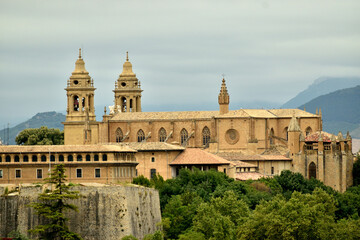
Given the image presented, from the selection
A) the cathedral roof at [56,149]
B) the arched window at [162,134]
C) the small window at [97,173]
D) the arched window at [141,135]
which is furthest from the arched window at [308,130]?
the small window at [97,173]

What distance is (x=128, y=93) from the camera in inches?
5827

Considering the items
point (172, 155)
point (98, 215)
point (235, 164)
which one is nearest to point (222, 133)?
point (235, 164)

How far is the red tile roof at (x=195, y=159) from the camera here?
11012 centimetres

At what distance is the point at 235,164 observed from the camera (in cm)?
11856

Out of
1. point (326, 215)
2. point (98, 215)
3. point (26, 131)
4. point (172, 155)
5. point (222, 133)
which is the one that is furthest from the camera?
point (26, 131)

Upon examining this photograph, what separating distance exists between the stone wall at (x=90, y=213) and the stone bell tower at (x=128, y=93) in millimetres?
66994

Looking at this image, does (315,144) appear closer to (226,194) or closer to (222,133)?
(222,133)

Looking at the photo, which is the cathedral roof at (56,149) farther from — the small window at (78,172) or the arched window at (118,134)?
the arched window at (118,134)

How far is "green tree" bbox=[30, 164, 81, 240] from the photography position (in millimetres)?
77062

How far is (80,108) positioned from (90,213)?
56238mm

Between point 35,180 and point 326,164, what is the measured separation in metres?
41.6

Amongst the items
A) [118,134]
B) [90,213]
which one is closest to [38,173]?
[90,213]

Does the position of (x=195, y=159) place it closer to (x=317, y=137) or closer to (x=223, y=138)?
(x=223, y=138)

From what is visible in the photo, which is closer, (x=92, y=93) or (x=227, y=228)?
(x=227, y=228)
